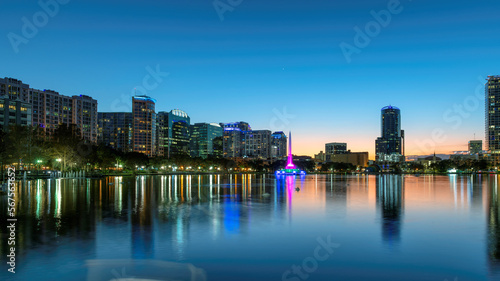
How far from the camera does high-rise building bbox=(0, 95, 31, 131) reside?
172m

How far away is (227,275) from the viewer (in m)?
15.0

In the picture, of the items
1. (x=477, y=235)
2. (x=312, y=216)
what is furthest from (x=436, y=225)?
(x=312, y=216)

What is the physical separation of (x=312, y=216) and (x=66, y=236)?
18747 millimetres

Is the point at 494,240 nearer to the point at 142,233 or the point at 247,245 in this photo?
the point at 247,245

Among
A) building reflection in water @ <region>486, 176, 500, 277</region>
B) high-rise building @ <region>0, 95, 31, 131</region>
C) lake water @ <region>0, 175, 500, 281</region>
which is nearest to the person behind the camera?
lake water @ <region>0, 175, 500, 281</region>

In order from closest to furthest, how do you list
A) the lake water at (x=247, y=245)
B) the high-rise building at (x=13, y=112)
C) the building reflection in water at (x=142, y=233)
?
Answer: the lake water at (x=247, y=245), the building reflection in water at (x=142, y=233), the high-rise building at (x=13, y=112)
